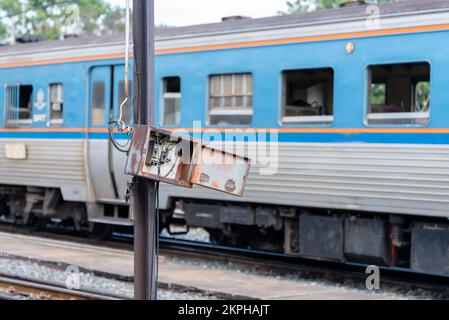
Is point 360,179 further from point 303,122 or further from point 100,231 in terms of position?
point 100,231

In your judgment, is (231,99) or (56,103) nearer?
(231,99)

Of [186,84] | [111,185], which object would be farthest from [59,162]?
[186,84]

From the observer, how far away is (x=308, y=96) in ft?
36.1

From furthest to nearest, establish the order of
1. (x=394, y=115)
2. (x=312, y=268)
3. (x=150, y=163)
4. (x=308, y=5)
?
1. (x=308, y=5)
2. (x=312, y=268)
3. (x=394, y=115)
4. (x=150, y=163)

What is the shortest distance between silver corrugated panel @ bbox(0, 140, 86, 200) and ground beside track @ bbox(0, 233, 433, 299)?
45.1 inches

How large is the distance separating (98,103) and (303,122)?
13.2ft

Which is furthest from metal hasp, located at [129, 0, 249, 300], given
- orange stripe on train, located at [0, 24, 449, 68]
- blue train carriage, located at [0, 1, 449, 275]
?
orange stripe on train, located at [0, 24, 449, 68]

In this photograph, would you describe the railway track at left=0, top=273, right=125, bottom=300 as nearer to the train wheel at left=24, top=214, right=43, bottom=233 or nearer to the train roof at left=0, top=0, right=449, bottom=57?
the train roof at left=0, top=0, right=449, bottom=57

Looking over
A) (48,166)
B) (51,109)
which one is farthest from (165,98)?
(48,166)

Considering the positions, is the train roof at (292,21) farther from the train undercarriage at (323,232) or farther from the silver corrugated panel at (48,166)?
the train undercarriage at (323,232)

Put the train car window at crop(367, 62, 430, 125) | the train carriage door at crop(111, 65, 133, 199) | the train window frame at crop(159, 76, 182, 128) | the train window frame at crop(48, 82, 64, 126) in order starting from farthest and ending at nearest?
the train window frame at crop(48, 82, 64, 126) < the train carriage door at crop(111, 65, 133, 199) < the train window frame at crop(159, 76, 182, 128) < the train car window at crop(367, 62, 430, 125)

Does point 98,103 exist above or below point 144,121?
above

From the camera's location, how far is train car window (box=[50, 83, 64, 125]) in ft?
44.3

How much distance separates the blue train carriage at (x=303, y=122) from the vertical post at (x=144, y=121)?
5.05 meters
